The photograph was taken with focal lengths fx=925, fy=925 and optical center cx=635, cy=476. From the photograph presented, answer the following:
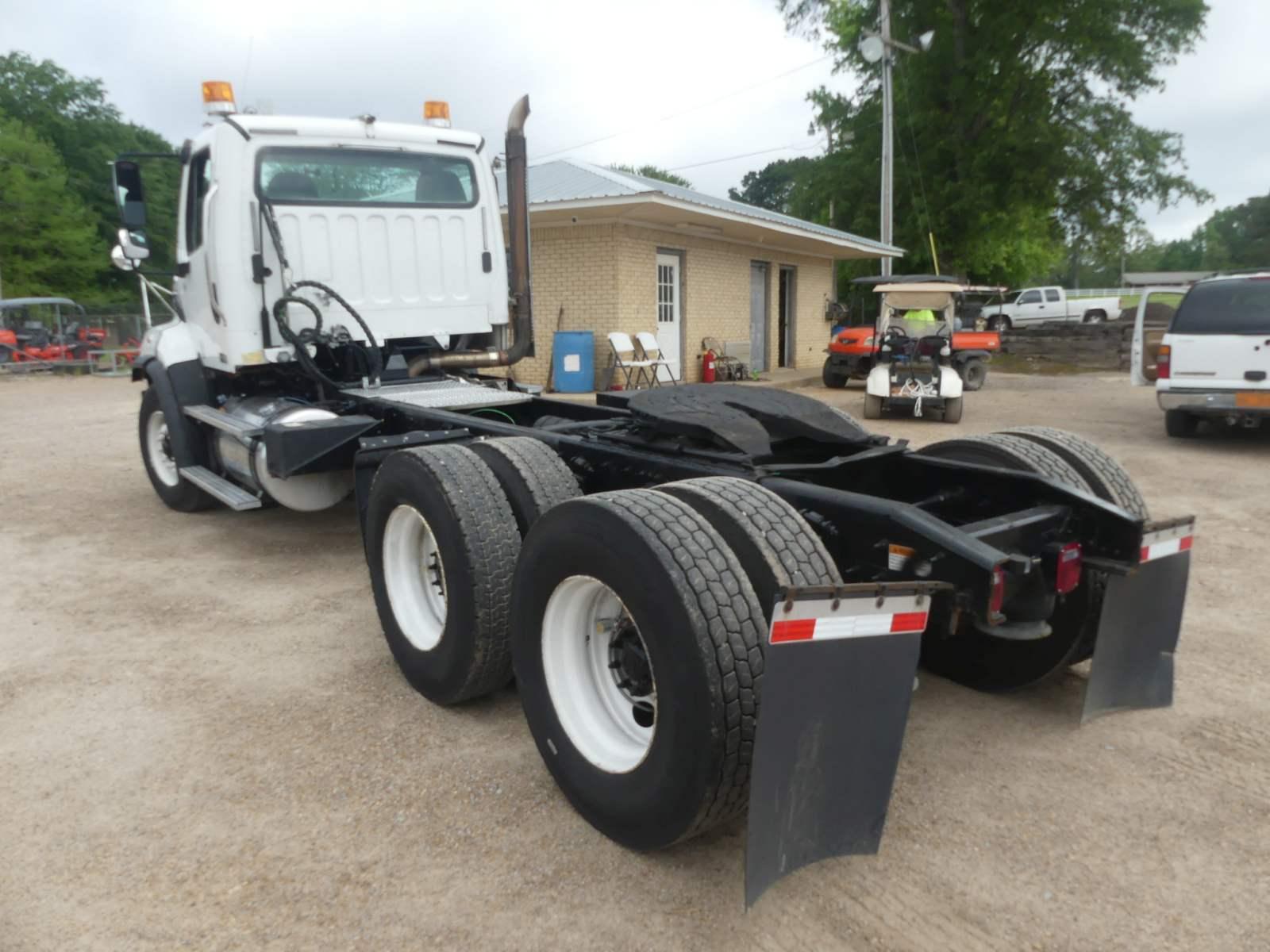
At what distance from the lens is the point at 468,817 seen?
2848 mm

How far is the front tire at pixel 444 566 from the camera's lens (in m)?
3.28

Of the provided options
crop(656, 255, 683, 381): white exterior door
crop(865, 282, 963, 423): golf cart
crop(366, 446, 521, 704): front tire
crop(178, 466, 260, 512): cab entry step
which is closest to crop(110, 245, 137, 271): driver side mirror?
crop(178, 466, 260, 512): cab entry step

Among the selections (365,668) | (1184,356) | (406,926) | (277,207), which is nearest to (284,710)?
(365,668)

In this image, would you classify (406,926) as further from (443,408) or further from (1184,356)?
(1184,356)

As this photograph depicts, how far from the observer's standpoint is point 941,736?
3338 mm

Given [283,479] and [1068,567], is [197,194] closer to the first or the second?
[283,479]

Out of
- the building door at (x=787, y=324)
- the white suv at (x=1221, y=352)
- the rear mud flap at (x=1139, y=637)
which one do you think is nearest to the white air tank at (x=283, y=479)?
the rear mud flap at (x=1139, y=637)

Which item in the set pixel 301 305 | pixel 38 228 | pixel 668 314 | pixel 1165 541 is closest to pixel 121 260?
pixel 301 305

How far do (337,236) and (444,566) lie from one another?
3.46 meters

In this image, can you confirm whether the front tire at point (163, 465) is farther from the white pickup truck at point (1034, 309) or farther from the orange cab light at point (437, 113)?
the white pickup truck at point (1034, 309)

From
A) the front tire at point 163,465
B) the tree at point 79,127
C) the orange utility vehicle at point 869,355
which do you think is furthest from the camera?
the tree at point 79,127

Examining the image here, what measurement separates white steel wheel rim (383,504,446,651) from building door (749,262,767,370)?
16.4 metres

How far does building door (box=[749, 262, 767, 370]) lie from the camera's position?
65.2 ft

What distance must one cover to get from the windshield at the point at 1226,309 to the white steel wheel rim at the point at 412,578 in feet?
29.8
